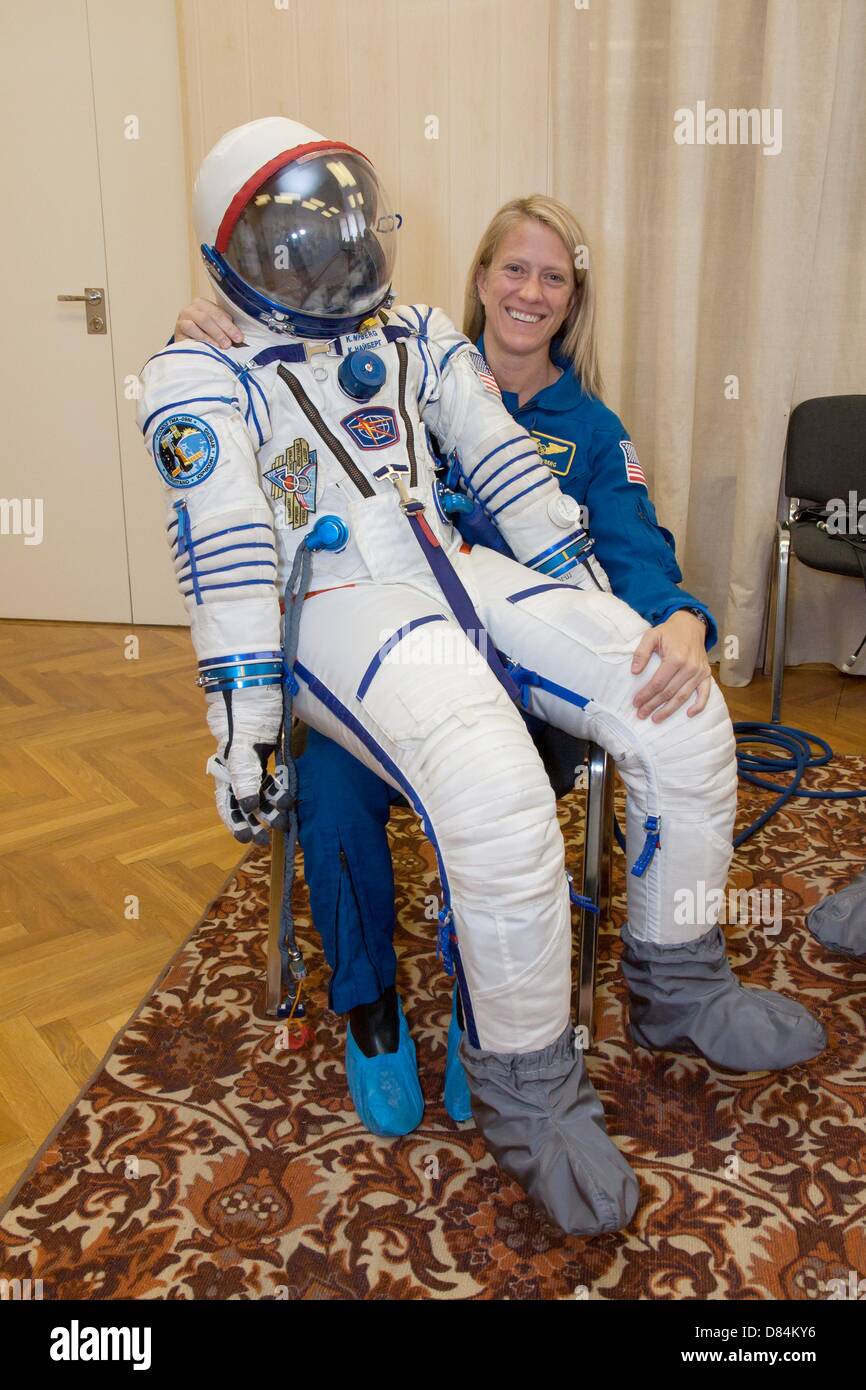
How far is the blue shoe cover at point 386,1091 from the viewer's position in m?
1.40

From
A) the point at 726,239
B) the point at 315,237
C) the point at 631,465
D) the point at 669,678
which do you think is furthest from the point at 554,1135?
the point at 726,239

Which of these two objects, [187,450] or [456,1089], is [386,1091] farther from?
[187,450]

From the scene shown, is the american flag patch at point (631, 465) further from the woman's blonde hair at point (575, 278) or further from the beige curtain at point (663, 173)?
the beige curtain at point (663, 173)

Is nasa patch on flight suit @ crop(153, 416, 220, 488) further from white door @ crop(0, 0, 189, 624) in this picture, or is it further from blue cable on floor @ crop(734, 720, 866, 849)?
white door @ crop(0, 0, 189, 624)

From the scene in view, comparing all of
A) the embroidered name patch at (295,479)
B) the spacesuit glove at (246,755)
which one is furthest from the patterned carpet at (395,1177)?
the embroidered name patch at (295,479)

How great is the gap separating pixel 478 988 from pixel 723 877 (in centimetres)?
40

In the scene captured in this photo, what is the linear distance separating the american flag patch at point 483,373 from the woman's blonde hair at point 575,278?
251mm

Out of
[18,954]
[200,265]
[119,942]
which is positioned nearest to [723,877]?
[119,942]

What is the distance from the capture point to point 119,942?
187 centimetres

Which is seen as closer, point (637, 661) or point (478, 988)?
point (478, 988)

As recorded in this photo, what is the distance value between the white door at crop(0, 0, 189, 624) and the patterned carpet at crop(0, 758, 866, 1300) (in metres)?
2.31
